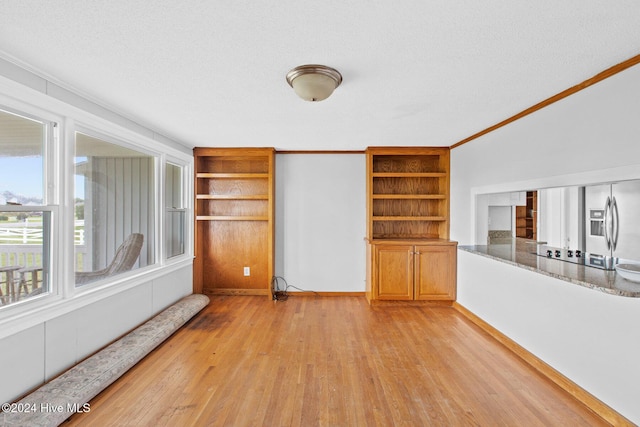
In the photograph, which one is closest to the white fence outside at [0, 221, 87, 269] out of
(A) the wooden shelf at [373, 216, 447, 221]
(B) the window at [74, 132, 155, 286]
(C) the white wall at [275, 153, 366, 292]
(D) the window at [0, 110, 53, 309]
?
(D) the window at [0, 110, 53, 309]

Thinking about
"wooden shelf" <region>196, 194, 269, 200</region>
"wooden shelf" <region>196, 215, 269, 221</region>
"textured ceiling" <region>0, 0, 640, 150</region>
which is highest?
"textured ceiling" <region>0, 0, 640, 150</region>

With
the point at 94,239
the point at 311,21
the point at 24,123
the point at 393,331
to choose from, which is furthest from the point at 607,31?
the point at 94,239

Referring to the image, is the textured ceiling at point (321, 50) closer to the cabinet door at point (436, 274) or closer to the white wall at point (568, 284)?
the white wall at point (568, 284)

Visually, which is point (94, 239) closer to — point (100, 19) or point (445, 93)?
point (100, 19)

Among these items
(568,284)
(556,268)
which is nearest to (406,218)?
(556,268)

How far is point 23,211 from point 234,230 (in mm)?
2561

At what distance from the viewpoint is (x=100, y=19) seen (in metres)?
1.35

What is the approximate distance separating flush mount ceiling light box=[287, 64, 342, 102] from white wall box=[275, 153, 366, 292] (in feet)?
7.91

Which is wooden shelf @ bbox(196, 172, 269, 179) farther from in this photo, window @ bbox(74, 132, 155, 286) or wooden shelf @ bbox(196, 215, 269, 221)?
window @ bbox(74, 132, 155, 286)

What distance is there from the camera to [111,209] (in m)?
2.83

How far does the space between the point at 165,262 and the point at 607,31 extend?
421 cm

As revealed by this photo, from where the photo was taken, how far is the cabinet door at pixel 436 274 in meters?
3.79

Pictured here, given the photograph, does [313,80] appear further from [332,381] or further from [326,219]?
[326,219]

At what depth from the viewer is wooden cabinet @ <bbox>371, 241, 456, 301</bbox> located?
12.4 feet
